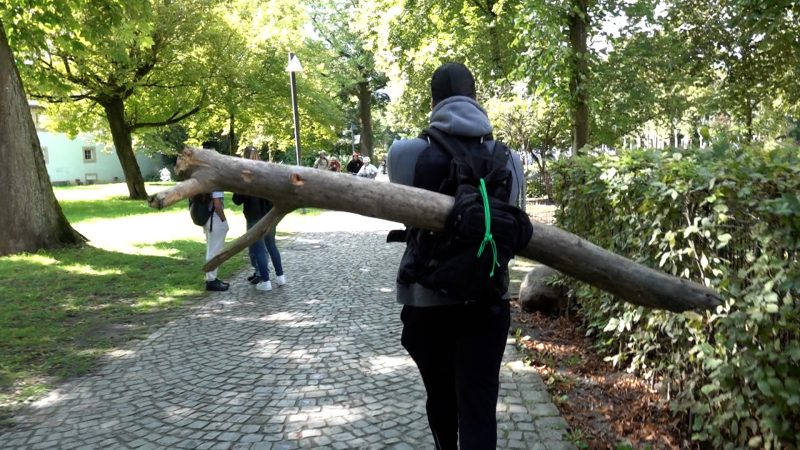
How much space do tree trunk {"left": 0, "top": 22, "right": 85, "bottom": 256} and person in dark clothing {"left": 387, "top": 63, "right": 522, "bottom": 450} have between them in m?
10.3

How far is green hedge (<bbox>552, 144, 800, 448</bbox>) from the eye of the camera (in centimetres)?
258

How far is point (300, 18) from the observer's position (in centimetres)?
3259

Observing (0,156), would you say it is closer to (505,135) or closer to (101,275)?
(101,275)

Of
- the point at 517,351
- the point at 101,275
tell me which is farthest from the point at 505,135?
the point at 517,351

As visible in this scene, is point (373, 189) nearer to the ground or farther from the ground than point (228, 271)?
farther from the ground

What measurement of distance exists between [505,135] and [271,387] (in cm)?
1716

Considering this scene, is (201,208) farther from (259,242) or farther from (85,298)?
(85,298)

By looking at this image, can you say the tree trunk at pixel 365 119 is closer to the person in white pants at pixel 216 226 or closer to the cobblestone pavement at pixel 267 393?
the person in white pants at pixel 216 226

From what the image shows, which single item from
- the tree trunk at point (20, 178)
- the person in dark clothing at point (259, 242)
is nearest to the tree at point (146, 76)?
the tree trunk at point (20, 178)

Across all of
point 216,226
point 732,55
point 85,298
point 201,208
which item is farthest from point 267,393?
point 732,55

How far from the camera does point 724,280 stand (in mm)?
2959

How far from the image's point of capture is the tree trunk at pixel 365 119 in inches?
1517

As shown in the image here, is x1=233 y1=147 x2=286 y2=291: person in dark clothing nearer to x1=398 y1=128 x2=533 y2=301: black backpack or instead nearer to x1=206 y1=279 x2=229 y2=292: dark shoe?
x1=206 y1=279 x2=229 y2=292: dark shoe

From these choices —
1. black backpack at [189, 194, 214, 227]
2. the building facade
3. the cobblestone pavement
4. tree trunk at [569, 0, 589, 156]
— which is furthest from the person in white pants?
the building facade
